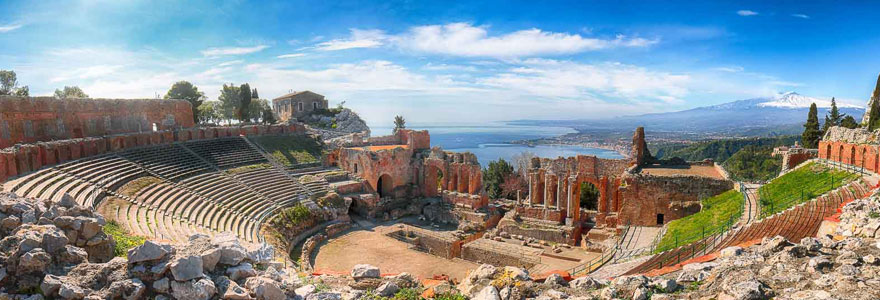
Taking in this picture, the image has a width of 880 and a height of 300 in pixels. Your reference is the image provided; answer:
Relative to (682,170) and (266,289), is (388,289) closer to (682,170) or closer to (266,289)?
(266,289)

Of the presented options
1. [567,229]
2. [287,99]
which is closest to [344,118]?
[287,99]

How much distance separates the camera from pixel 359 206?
102 ft

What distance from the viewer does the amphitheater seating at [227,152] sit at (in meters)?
30.4

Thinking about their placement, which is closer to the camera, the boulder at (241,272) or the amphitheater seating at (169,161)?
the boulder at (241,272)

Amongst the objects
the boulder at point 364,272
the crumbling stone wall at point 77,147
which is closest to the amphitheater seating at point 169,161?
the crumbling stone wall at point 77,147

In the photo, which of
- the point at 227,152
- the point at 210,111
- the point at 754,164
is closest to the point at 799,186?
the point at 227,152

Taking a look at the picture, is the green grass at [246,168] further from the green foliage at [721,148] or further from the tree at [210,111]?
the green foliage at [721,148]

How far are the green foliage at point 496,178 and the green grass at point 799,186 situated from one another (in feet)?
94.6

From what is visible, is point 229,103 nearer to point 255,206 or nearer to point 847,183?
point 255,206

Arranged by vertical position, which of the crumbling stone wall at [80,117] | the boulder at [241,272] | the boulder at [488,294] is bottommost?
the boulder at [488,294]

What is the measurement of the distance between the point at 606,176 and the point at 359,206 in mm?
15742

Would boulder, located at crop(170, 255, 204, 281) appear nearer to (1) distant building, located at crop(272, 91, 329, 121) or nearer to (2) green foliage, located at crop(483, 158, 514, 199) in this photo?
(2) green foliage, located at crop(483, 158, 514, 199)

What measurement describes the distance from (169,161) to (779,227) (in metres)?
28.9

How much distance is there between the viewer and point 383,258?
23344 mm
